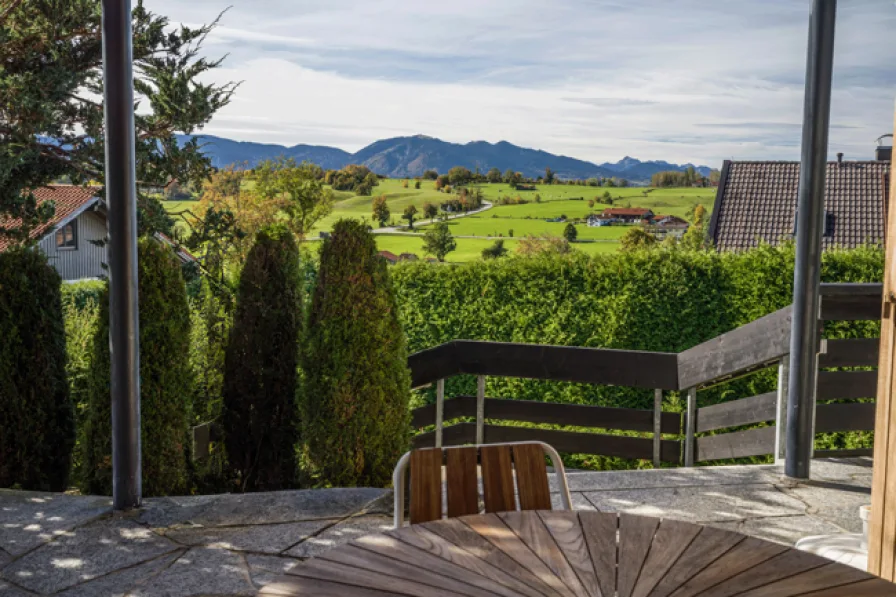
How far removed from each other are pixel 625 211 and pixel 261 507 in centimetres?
1886

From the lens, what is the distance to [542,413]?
16.4 feet

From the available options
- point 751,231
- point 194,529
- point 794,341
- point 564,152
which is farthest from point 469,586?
point 564,152

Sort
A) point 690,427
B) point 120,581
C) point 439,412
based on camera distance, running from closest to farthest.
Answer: point 120,581, point 690,427, point 439,412

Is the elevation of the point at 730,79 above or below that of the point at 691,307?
above

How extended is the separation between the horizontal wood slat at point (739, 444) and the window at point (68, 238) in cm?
1097

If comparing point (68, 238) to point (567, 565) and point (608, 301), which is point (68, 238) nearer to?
point (608, 301)

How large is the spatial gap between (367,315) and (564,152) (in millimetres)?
24921

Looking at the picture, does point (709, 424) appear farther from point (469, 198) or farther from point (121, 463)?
point (469, 198)

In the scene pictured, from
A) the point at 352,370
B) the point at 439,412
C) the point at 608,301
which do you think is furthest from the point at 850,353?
the point at 608,301

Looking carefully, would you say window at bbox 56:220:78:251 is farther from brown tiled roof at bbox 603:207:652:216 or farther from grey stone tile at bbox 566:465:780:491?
brown tiled roof at bbox 603:207:652:216

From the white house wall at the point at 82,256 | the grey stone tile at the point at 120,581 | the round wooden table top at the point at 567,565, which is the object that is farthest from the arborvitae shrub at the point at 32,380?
the white house wall at the point at 82,256

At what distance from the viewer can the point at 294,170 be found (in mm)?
22047

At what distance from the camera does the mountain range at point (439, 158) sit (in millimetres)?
22953

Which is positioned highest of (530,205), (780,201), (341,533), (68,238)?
(530,205)
